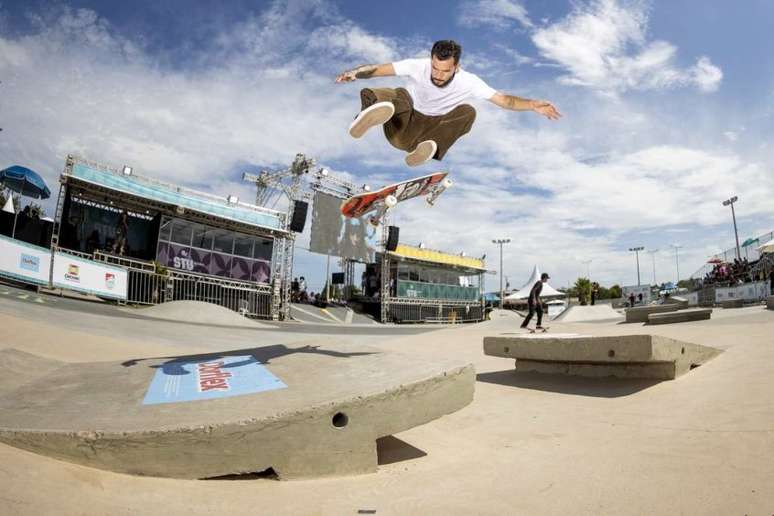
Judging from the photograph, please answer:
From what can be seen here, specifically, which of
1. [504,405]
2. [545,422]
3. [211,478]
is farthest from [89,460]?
[504,405]

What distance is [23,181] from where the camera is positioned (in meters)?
23.3

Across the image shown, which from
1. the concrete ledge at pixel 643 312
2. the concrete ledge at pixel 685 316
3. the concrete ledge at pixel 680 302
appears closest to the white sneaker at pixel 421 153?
the concrete ledge at pixel 685 316

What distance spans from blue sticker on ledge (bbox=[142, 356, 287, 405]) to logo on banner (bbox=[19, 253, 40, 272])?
1512 centimetres

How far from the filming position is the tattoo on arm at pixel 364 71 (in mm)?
6004

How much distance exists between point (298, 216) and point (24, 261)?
14517mm

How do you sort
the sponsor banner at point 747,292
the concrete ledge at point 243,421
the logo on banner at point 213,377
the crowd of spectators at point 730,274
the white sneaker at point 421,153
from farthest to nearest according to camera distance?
the crowd of spectators at point 730,274
the sponsor banner at point 747,292
the white sneaker at point 421,153
the logo on banner at point 213,377
the concrete ledge at point 243,421

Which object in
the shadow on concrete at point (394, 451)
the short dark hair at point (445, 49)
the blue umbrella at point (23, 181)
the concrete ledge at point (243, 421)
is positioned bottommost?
the shadow on concrete at point (394, 451)

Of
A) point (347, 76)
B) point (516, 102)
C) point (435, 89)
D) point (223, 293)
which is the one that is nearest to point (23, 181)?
point (223, 293)

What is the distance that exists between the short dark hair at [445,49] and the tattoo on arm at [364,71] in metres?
0.90

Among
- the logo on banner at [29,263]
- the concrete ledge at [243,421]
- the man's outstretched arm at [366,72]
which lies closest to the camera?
the concrete ledge at [243,421]

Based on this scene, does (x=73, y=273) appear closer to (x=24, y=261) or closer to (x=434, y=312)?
(x=24, y=261)

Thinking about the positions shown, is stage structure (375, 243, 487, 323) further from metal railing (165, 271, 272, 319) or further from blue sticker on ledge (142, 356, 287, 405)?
blue sticker on ledge (142, 356, 287, 405)

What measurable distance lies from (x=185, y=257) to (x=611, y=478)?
25.9 m

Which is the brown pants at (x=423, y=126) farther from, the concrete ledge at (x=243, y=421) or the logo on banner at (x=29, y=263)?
the logo on banner at (x=29, y=263)
